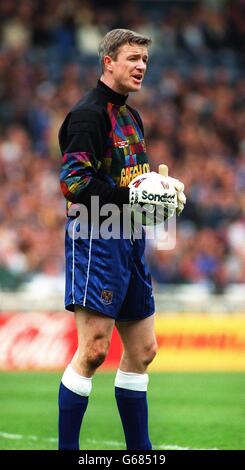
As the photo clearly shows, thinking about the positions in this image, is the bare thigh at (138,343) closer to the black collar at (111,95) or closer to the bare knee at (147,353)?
the bare knee at (147,353)

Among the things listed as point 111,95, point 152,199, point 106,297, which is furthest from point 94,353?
point 111,95

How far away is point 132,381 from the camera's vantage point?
618cm

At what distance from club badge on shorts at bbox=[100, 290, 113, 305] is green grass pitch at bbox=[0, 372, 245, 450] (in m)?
1.60

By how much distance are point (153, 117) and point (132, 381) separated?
509 inches

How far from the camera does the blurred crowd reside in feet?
52.8

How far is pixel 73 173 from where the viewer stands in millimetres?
5871

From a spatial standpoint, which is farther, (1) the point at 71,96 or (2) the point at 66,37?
(2) the point at 66,37

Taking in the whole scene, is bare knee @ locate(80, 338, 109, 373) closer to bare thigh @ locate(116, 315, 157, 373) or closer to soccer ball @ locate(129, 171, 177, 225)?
bare thigh @ locate(116, 315, 157, 373)

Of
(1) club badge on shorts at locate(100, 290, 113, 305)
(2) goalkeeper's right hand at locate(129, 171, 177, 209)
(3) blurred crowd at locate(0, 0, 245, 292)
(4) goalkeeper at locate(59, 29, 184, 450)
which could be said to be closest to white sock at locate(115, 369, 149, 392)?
(4) goalkeeper at locate(59, 29, 184, 450)

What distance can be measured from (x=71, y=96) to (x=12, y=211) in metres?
3.06

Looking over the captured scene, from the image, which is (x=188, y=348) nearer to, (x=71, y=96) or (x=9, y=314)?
(x=9, y=314)

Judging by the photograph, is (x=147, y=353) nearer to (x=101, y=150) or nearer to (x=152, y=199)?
(x=152, y=199)

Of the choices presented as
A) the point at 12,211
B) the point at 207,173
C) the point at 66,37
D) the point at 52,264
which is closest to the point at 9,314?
the point at 52,264

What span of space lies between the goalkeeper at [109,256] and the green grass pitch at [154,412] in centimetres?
118
